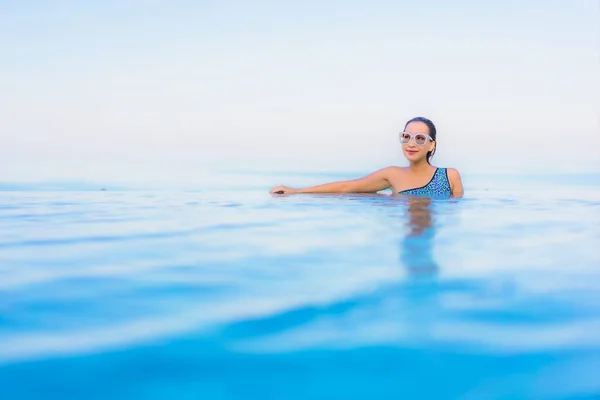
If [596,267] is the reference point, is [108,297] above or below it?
above

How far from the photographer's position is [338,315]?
5.98 feet

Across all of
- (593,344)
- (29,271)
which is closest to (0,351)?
(29,271)

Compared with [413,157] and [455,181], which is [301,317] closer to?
[413,157]

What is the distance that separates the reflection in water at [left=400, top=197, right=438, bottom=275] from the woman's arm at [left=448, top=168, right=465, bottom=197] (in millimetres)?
2701

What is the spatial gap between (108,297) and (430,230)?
94.0 inches

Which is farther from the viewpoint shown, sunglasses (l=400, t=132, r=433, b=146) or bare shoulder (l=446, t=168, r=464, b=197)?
bare shoulder (l=446, t=168, r=464, b=197)

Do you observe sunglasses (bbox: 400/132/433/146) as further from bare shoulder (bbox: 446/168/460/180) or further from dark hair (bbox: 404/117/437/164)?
bare shoulder (bbox: 446/168/460/180)

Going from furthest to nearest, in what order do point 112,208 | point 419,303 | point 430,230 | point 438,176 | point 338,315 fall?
point 438,176, point 112,208, point 430,230, point 419,303, point 338,315

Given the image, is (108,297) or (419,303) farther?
(108,297)

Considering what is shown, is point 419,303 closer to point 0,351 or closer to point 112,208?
point 0,351

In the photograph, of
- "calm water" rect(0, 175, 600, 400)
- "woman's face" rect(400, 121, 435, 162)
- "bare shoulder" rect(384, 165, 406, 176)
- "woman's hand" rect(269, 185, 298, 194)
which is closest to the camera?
"calm water" rect(0, 175, 600, 400)

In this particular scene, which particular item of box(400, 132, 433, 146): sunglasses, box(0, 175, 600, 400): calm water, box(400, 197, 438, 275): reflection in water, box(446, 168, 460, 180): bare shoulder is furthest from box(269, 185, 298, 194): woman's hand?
box(0, 175, 600, 400): calm water

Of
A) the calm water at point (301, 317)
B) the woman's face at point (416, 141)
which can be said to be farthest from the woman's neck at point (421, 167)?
the calm water at point (301, 317)

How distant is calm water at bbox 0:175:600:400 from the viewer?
134 centimetres
